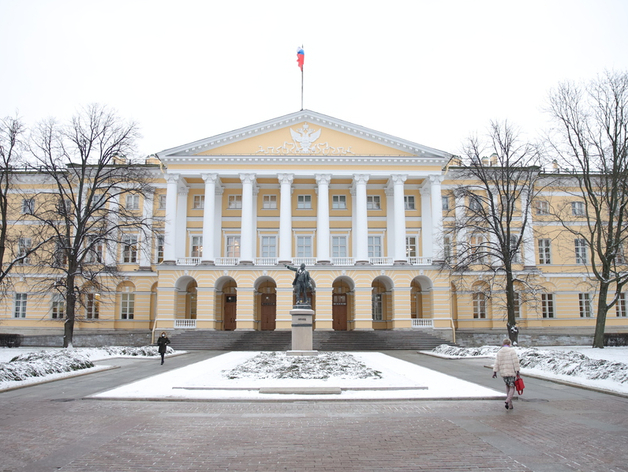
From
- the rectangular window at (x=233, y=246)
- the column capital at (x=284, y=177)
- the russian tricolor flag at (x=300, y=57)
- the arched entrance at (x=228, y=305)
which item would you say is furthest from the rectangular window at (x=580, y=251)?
the arched entrance at (x=228, y=305)

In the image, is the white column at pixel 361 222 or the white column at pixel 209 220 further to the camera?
the white column at pixel 361 222

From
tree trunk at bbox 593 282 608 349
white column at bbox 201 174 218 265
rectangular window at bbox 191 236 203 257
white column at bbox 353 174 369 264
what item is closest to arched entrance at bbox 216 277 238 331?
rectangular window at bbox 191 236 203 257

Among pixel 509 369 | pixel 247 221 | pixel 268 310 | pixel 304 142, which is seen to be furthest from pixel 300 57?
pixel 509 369

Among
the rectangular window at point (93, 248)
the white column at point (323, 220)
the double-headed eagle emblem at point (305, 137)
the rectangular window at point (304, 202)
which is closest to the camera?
the rectangular window at point (93, 248)

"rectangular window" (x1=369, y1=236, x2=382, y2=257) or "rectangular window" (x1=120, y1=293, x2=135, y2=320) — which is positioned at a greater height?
"rectangular window" (x1=369, y1=236, x2=382, y2=257)

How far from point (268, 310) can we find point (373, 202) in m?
13.2

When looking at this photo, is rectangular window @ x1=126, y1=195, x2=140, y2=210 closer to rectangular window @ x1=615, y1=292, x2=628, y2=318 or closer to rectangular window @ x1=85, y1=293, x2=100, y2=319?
rectangular window @ x1=85, y1=293, x2=100, y2=319

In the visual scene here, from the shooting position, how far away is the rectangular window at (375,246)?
1797 inches

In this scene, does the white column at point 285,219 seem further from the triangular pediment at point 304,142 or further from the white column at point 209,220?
the white column at point 209,220

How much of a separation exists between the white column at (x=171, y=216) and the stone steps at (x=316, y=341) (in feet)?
22.8

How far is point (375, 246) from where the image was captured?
45.9m

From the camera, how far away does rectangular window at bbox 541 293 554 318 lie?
45906 mm

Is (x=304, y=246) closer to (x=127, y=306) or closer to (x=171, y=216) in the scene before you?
(x=171, y=216)

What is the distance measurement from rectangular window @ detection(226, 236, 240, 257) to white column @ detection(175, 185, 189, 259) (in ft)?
11.9
